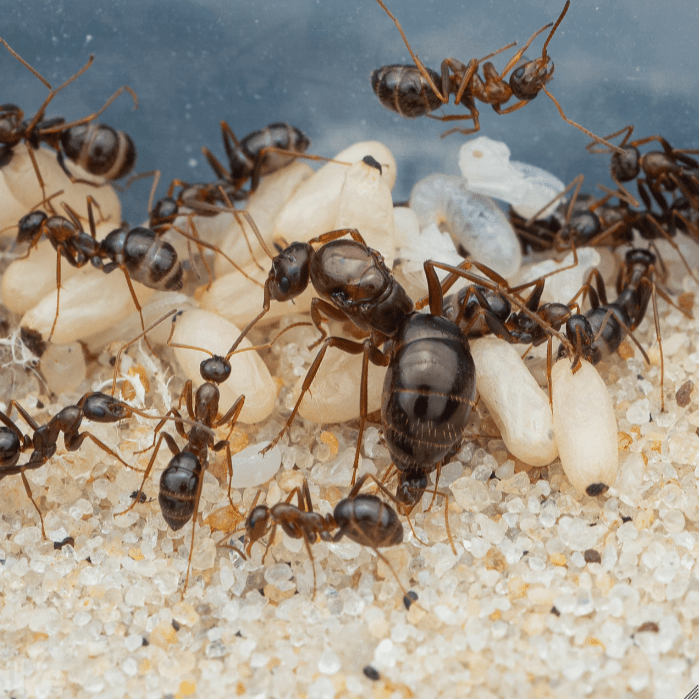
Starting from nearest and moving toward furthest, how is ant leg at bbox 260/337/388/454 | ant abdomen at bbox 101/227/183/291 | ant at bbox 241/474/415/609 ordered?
1. ant at bbox 241/474/415/609
2. ant leg at bbox 260/337/388/454
3. ant abdomen at bbox 101/227/183/291

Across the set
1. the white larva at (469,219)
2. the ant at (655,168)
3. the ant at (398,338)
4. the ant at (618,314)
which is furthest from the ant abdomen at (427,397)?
the ant at (655,168)

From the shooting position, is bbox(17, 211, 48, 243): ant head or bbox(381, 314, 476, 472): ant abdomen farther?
bbox(17, 211, 48, 243): ant head

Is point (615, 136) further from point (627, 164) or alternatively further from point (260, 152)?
point (260, 152)

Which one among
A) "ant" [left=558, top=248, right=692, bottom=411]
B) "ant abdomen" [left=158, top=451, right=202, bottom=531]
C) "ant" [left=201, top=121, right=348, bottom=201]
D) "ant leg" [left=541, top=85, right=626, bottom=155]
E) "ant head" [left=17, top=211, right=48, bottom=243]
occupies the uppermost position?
"ant leg" [left=541, top=85, right=626, bottom=155]

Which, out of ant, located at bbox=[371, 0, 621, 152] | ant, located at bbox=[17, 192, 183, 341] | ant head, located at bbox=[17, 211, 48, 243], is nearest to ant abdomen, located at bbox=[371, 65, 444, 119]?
ant, located at bbox=[371, 0, 621, 152]

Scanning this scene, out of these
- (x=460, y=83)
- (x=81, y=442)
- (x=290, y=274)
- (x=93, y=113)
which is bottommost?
(x=81, y=442)

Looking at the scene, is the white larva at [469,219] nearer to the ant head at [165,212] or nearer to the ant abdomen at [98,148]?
the ant head at [165,212]

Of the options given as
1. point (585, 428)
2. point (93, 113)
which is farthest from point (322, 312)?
point (93, 113)

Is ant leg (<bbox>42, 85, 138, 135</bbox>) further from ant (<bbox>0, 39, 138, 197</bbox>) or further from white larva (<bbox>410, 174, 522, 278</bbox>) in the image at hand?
white larva (<bbox>410, 174, 522, 278</bbox>)
